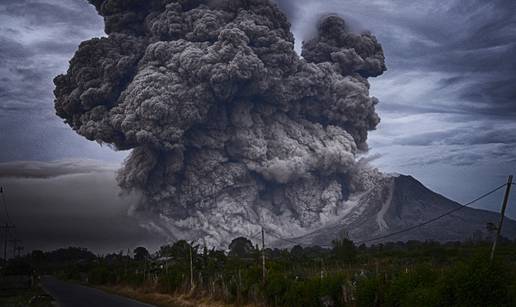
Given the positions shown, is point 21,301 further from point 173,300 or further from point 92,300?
point 173,300

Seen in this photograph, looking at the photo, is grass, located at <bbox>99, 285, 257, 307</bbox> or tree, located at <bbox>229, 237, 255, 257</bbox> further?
tree, located at <bbox>229, 237, 255, 257</bbox>

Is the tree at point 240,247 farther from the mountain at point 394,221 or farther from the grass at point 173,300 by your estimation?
the grass at point 173,300

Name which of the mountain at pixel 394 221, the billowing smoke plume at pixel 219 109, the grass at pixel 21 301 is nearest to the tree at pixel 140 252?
the billowing smoke plume at pixel 219 109

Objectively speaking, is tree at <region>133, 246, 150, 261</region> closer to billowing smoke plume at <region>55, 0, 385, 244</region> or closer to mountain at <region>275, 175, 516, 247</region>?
billowing smoke plume at <region>55, 0, 385, 244</region>

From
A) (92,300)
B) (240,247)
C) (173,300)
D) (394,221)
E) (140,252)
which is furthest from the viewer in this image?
(394,221)

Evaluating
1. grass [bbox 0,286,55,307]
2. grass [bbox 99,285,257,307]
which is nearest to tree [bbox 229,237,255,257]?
grass [bbox 0,286,55,307]

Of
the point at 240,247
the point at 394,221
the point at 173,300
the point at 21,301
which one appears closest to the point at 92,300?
the point at 21,301

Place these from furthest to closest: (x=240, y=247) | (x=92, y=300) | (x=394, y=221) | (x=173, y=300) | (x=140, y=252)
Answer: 1. (x=394, y=221)
2. (x=140, y=252)
3. (x=240, y=247)
4. (x=92, y=300)
5. (x=173, y=300)
